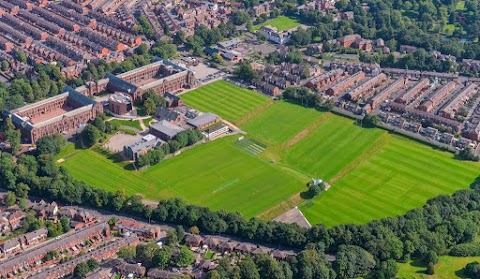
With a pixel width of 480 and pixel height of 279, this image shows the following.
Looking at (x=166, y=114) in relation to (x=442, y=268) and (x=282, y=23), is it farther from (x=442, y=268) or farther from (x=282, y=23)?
(x=282, y=23)

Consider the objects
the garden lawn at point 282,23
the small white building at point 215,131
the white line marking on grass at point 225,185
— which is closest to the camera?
the white line marking on grass at point 225,185

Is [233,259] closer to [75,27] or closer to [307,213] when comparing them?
[307,213]

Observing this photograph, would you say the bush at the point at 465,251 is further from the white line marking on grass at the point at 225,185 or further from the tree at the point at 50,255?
the tree at the point at 50,255

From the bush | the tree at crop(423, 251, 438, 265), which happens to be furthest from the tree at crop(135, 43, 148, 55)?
the bush

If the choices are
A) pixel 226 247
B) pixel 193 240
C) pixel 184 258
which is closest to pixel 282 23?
pixel 193 240

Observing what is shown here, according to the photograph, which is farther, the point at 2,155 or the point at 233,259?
the point at 2,155

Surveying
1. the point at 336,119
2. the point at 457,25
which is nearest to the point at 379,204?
the point at 336,119

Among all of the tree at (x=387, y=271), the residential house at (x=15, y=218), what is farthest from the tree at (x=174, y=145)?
the tree at (x=387, y=271)
